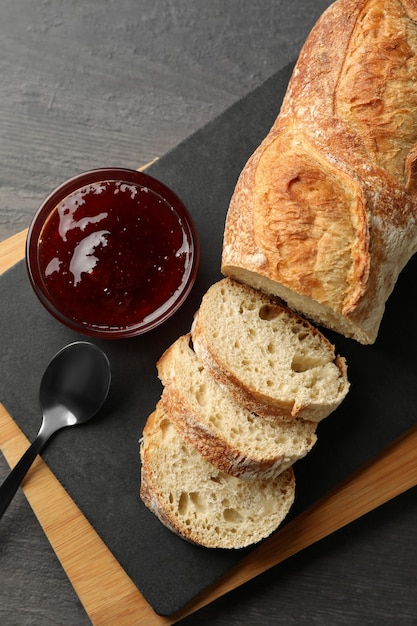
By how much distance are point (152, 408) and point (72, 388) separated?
437mm

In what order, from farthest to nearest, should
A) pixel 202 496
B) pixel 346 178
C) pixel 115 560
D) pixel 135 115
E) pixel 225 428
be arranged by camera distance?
1. pixel 135 115
2. pixel 115 560
3. pixel 202 496
4. pixel 225 428
5. pixel 346 178

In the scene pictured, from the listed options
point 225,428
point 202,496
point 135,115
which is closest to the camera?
point 225,428

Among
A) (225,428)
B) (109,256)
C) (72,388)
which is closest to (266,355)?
(225,428)

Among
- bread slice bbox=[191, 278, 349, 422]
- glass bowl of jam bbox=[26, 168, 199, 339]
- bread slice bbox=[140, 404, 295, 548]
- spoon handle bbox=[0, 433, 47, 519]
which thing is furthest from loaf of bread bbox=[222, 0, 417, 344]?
spoon handle bbox=[0, 433, 47, 519]

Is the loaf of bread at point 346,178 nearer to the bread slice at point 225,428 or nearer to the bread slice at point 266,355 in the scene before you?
the bread slice at point 266,355

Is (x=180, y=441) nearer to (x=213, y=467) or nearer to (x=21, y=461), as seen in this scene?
(x=213, y=467)

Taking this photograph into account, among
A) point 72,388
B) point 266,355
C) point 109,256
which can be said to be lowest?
point 72,388

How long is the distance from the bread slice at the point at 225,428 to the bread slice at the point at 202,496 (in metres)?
0.11

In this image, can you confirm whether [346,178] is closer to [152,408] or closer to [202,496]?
[152,408]

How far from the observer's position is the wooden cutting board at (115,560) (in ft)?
11.5

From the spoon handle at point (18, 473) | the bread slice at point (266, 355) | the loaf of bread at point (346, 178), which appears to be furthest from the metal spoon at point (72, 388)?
the loaf of bread at point (346, 178)

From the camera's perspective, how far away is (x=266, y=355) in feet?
10.8

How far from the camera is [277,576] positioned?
3.65 meters

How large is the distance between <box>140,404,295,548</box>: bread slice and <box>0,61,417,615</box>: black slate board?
16 centimetres
